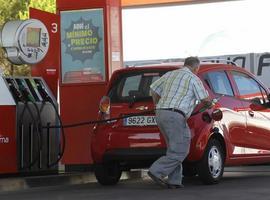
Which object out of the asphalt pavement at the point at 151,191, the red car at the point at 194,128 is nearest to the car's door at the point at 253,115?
the red car at the point at 194,128

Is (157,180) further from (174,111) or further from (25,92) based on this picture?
(25,92)

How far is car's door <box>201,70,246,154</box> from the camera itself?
10461 mm

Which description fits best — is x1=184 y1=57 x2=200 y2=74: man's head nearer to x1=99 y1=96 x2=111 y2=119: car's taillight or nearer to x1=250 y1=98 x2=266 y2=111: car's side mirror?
x1=99 y1=96 x2=111 y2=119: car's taillight

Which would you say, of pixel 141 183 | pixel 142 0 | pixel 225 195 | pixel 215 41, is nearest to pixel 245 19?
pixel 215 41

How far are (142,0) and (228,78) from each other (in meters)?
8.95

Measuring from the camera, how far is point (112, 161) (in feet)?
34.0

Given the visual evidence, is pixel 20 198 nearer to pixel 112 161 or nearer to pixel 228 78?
pixel 112 161

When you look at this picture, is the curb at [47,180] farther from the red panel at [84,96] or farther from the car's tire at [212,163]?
the car's tire at [212,163]

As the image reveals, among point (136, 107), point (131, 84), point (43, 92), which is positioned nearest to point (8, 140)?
point (43, 92)

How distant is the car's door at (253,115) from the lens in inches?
434

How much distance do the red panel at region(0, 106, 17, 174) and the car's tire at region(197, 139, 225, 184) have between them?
2984 mm

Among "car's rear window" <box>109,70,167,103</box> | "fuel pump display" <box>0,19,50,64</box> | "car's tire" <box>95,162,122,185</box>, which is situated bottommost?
"car's tire" <box>95,162,122,185</box>

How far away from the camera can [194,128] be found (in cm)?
990

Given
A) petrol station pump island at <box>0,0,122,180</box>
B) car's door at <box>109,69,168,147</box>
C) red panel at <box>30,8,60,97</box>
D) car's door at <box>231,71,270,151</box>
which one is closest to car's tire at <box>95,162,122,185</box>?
car's door at <box>109,69,168,147</box>
